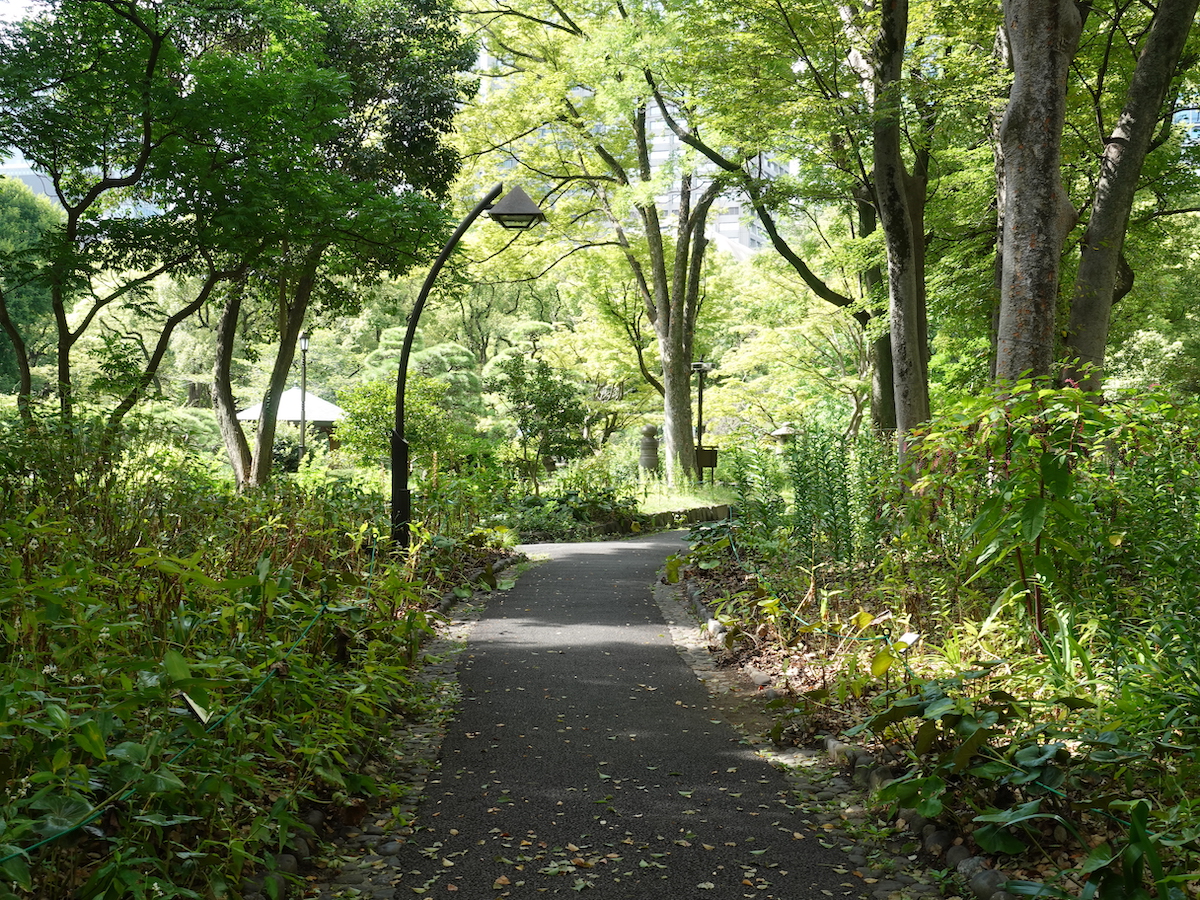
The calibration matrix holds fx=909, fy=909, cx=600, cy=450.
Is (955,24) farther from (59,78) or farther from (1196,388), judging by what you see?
(1196,388)

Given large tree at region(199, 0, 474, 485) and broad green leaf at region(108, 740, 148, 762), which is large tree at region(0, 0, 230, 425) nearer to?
large tree at region(199, 0, 474, 485)

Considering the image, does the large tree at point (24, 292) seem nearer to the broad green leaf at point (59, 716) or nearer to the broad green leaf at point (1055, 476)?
the broad green leaf at point (59, 716)

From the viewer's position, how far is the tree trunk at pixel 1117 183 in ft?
26.0

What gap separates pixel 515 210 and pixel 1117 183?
5.41m

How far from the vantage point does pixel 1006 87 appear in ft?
30.0

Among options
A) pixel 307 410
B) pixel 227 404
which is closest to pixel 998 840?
pixel 227 404

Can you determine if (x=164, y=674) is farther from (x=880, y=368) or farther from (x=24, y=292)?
(x=24, y=292)

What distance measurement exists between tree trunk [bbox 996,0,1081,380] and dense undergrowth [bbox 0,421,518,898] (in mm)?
4286

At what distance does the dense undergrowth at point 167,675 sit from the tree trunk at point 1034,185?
4.29 metres

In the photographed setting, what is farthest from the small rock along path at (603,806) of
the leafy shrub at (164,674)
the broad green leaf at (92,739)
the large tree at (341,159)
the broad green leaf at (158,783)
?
the large tree at (341,159)

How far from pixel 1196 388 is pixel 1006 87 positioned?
17.3m

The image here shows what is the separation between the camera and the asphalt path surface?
9.86 feet

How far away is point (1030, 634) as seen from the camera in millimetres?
4098

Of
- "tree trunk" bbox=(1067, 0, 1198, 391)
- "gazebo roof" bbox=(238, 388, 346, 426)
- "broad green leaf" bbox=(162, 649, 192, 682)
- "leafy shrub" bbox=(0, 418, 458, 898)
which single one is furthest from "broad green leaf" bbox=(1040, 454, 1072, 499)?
"gazebo roof" bbox=(238, 388, 346, 426)
